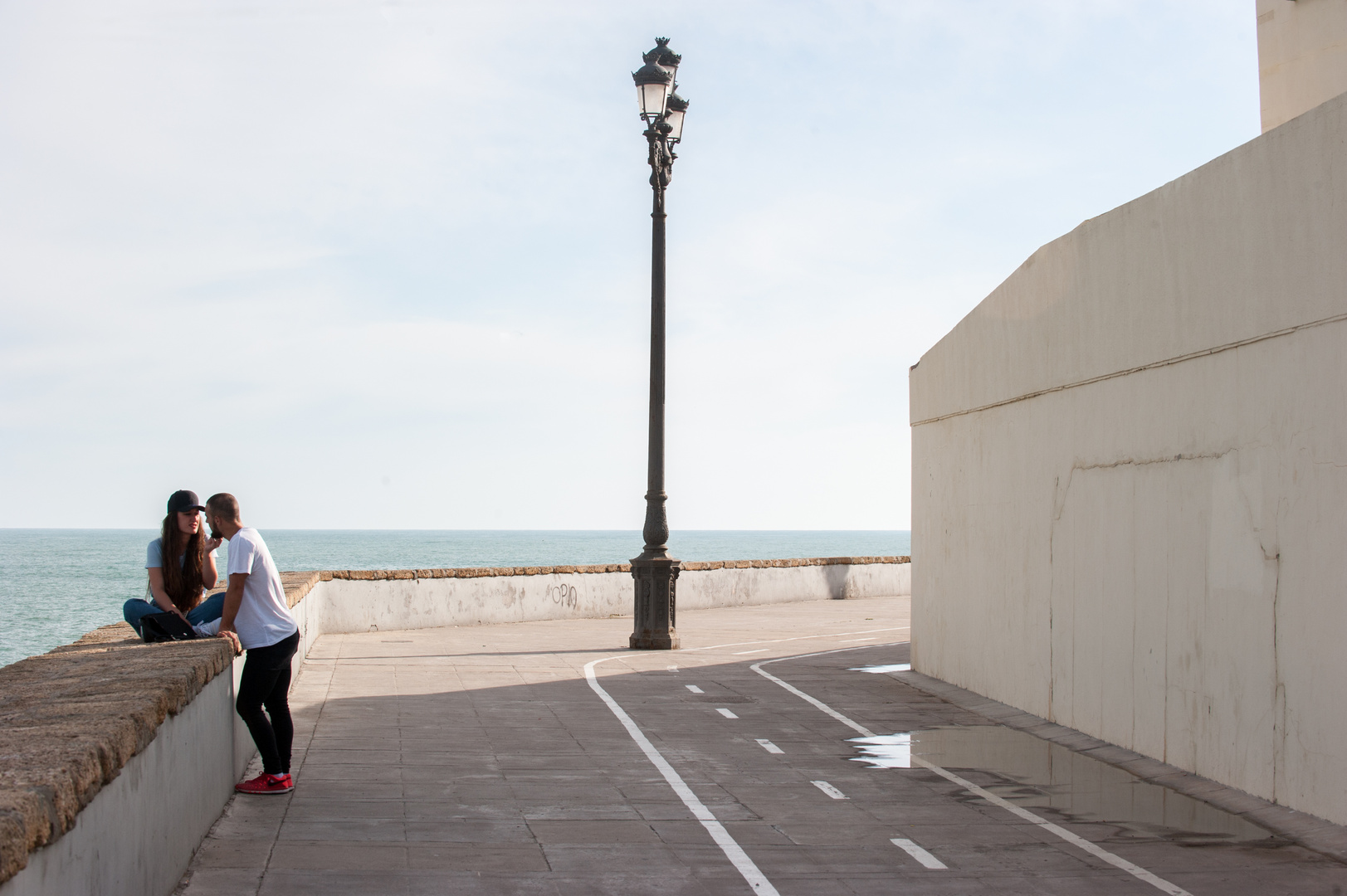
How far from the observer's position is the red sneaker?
7789 millimetres

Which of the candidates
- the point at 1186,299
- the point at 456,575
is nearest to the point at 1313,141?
the point at 1186,299

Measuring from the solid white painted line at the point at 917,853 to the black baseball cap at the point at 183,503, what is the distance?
16.1ft

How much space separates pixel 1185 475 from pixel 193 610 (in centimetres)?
705

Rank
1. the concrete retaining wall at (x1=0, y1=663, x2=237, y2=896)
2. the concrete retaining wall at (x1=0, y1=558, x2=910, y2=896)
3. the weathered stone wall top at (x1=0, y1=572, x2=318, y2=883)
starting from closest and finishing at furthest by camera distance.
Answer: the weathered stone wall top at (x1=0, y1=572, x2=318, y2=883) → the concrete retaining wall at (x1=0, y1=558, x2=910, y2=896) → the concrete retaining wall at (x1=0, y1=663, x2=237, y2=896)

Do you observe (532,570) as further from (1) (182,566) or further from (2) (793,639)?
(1) (182,566)

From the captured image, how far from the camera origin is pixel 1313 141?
752cm

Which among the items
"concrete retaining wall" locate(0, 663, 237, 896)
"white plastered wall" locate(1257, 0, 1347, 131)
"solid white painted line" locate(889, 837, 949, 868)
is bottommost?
"solid white painted line" locate(889, 837, 949, 868)

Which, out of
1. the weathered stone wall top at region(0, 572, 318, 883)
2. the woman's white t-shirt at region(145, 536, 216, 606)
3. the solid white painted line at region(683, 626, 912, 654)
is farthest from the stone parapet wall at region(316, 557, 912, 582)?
the weathered stone wall top at region(0, 572, 318, 883)

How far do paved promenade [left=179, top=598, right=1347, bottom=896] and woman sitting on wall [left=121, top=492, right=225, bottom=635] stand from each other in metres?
1.31

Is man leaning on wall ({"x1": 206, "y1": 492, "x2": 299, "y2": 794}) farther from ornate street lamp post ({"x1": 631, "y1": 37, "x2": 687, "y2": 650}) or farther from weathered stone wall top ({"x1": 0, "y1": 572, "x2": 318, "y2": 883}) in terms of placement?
ornate street lamp post ({"x1": 631, "y1": 37, "x2": 687, "y2": 650})

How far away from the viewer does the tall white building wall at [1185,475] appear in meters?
7.46

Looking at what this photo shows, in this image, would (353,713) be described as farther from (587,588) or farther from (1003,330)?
(587,588)

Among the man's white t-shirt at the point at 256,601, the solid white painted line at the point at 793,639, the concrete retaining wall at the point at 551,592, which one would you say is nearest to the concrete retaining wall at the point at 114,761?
the man's white t-shirt at the point at 256,601

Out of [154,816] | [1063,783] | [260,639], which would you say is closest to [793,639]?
[1063,783]
